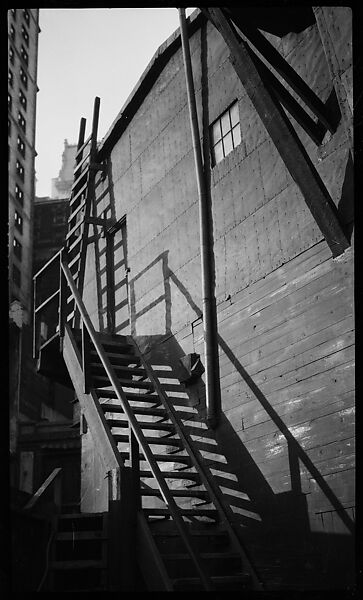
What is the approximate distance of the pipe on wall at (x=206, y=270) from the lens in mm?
7980

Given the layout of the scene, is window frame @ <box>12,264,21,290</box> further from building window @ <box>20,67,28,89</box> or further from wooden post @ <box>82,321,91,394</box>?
wooden post @ <box>82,321,91,394</box>

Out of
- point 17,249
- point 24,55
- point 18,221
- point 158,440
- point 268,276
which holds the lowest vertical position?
point 158,440

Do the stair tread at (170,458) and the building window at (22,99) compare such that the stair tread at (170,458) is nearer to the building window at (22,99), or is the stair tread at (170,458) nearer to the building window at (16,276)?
the building window at (16,276)

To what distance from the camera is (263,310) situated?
7.36 meters

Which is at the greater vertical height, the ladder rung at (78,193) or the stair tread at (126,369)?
the ladder rung at (78,193)

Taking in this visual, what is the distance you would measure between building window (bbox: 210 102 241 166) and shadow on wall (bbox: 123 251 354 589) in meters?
2.15

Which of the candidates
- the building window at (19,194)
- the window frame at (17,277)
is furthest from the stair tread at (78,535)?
the building window at (19,194)

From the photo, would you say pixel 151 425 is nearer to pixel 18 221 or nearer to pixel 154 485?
pixel 154 485

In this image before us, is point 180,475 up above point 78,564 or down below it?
above

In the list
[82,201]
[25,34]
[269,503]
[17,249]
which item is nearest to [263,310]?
[269,503]

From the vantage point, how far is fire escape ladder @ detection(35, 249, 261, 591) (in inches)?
232

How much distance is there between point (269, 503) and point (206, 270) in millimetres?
3261

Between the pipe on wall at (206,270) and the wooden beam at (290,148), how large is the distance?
211 cm

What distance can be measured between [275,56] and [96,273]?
660 centimetres
